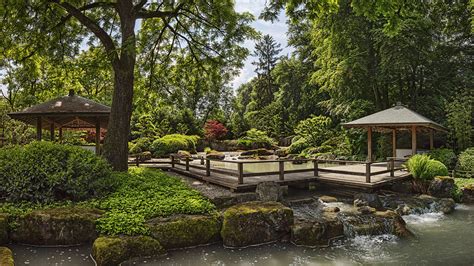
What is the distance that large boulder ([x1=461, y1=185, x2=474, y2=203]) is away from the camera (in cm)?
1121

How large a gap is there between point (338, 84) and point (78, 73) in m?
15.7

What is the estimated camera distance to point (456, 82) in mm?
20000

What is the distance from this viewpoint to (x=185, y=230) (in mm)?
6688

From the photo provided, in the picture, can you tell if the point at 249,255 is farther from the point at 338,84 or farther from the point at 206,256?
the point at 338,84

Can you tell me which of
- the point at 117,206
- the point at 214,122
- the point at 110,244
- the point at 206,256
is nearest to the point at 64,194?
the point at 117,206

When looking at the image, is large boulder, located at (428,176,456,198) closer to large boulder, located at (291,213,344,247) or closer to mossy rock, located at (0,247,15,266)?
large boulder, located at (291,213,344,247)

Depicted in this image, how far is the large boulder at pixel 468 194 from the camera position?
11.2 meters

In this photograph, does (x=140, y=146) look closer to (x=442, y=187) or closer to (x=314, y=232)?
(x=314, y=232)

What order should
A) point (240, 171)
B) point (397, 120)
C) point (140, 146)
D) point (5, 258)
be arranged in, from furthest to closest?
point (140, 146)
point (397, 120)
point (240, 171)
point (5, 258)

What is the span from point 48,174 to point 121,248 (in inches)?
124

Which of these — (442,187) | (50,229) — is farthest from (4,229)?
(442,187)

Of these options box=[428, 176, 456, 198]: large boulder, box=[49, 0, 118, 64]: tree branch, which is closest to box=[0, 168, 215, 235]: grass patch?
box=[49, 0, 118, 64]: tree branch

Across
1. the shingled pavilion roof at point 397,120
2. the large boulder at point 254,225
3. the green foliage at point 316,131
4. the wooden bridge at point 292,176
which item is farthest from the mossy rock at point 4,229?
the green foliage at point 316,131

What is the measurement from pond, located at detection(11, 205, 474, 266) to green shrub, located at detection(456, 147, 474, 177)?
7572 mm
